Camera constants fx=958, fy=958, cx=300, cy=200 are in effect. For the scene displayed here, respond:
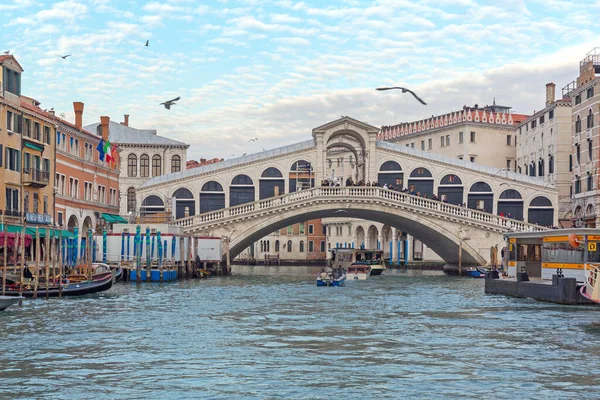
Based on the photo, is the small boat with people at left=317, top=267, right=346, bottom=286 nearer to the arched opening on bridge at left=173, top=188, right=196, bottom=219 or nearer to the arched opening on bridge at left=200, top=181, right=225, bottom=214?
the arched opening on bridge at left=200, top=181, right=225, bottom=214

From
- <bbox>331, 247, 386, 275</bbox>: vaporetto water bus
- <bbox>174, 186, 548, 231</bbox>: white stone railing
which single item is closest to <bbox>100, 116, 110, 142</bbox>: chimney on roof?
<bbox>174, 186, 548, 231</bbox>: white stone railing

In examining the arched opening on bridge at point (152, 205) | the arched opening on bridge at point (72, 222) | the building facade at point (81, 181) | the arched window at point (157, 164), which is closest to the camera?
the building facade at point (81, 181)

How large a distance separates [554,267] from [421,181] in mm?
24818

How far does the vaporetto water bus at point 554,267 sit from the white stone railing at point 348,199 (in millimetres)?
15050

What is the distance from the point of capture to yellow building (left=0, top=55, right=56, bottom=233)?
37188mm

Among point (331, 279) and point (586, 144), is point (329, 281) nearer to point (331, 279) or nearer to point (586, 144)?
point (331, 279)

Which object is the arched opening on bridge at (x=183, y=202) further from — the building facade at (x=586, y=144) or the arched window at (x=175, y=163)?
the building facade at (x=586, y=144)

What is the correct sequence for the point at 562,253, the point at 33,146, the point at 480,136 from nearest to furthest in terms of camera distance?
the point at 562,253 → the point at 33,146 → the point at 480,136

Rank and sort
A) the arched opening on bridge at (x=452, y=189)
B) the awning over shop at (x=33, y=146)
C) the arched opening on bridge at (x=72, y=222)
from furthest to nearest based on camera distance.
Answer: the arched opening on bridge at (x=452, y=189) < the arched opening on bridge at (x=72, y=222) < the awning over shop at (x=33, y=146)

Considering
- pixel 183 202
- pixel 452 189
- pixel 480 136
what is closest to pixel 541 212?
pixel 452 189

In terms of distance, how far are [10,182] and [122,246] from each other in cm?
793

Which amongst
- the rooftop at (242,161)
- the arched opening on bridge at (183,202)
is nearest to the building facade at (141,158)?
the rooftop at (242,161)

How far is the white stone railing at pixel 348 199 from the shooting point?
165ft

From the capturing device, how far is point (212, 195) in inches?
2197
